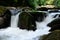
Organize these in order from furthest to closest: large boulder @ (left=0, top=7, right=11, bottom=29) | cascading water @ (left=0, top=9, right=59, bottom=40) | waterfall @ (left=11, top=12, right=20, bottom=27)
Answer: waterfall @ (left=11, top=12, right=20, bottom=27) → large boulder @ (left=0, top=7, right=11, bottom=29) → cascading water @ (left=0, top=9, right=59, bottom=40)

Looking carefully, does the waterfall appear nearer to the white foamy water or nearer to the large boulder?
the white foamy water

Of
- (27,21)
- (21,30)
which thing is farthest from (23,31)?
(27,21)

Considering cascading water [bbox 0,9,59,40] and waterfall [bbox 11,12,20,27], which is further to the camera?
waterfall [bbox 11,12,20,27]

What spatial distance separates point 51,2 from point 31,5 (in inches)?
259

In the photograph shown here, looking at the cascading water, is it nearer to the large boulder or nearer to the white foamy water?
the white foamy water

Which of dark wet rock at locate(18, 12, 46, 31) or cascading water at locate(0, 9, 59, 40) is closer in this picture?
cascading water at locate(0, 9, 59, 40)

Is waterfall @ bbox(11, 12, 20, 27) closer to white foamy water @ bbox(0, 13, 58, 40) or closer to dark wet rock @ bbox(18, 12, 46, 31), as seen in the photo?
white foamy water @ bbox(0, 13, 58, 40)

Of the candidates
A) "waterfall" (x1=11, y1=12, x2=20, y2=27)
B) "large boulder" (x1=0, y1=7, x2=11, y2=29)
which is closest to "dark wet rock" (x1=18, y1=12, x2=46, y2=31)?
"waterfall" (x1=11, y1=12, x2=20, y2=27)

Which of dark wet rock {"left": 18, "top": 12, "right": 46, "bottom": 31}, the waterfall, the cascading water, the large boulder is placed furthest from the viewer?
the waterfall

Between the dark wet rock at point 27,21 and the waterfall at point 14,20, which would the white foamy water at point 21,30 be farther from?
the dark wet rock at point 27,21

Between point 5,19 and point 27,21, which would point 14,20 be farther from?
point 27,21

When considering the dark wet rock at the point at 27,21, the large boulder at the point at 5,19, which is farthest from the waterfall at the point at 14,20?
the dark wet rock at the point at 27,21

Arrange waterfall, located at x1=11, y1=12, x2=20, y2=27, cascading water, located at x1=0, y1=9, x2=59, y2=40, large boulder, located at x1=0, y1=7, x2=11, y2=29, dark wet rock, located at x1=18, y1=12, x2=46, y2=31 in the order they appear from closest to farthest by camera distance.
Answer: cascading water, located at x1=0, y1=9, x2=59, y2=40 < dark wet rock, located at x1=18, y1=12, x2=46, y2=31 < large boulder, located at x1=0, y1=7, x2=11, y2=29 < waterfall, located at x1=11, y1=12, x2=20, y2=27

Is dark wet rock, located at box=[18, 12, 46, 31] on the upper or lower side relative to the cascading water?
upper
